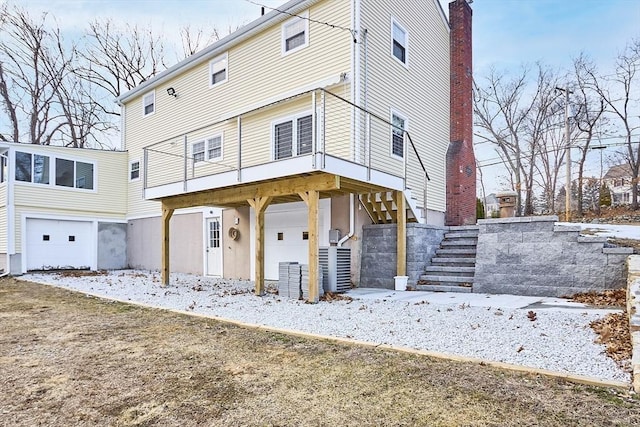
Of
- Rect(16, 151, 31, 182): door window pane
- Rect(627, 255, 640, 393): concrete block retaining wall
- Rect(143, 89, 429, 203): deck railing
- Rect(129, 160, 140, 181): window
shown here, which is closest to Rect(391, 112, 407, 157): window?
Rect(143, 89, 429, 203): deck railing

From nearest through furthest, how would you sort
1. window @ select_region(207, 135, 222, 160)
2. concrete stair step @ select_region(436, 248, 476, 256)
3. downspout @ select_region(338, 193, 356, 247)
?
concrete stair step @ select_region(436, 248, 476, 256)
downspout @ select_region(338, 193, 356, 247)
window @ select_region(207, 135, 222, 160)

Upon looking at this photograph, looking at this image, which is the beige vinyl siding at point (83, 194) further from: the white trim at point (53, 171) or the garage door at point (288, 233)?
the garage door at point (288, 233)

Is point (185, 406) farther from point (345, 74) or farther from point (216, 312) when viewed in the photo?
point (345, 74)

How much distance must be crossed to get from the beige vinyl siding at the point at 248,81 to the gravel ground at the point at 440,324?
4368 mm

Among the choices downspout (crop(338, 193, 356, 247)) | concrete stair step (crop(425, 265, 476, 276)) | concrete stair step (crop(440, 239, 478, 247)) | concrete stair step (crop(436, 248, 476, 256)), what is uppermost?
downspout (crop(338, 193, 356, 247))

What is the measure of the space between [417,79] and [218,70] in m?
6.07

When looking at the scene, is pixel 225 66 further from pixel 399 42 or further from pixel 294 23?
pixel 399 42

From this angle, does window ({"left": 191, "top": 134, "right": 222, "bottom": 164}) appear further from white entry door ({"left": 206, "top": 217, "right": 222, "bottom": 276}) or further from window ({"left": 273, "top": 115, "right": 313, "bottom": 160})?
window ({"left": 273, "top": 115, "right": 313, "bottom": 160})

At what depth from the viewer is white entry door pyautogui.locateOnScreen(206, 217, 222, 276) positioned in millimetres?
12641

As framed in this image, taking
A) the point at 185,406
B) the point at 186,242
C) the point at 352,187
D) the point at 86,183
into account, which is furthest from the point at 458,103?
the point at 86,183

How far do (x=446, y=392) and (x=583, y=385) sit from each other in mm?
1052

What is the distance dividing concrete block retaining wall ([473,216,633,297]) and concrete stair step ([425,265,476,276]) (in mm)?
356

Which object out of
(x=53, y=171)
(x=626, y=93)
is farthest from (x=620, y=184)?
(x=53, y=171)

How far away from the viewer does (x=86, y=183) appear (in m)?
15.5
